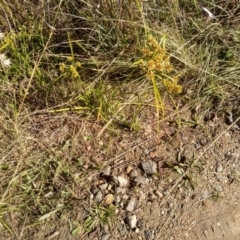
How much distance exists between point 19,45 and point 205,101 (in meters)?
0.95

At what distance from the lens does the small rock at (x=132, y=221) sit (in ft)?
6.29

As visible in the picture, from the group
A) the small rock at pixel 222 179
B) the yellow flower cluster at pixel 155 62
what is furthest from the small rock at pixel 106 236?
the yellow flower cluster at pixel 155 62

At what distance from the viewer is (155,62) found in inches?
77.2

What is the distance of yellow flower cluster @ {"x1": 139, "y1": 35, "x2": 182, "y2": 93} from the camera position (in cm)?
194

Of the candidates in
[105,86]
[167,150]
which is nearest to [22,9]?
[105,86]

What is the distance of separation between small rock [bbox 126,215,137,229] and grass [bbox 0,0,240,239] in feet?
0.58

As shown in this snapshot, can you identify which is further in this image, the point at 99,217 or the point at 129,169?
the point at 129,169

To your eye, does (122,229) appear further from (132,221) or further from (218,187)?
(218,187)

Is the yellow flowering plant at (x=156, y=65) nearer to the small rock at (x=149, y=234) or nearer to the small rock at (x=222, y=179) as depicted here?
the small rock at (x=222, y=179)

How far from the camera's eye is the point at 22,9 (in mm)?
2279

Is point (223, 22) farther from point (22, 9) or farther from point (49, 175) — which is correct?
point (49, 175)

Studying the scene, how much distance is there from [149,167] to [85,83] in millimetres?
505

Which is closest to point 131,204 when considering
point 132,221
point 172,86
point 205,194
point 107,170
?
point 132,221

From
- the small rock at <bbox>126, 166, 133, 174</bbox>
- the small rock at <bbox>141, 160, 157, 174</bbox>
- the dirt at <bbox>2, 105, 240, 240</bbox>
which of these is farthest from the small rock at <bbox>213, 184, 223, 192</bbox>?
the small rock at <bbox>126, 166, 133, 174</bbox>
